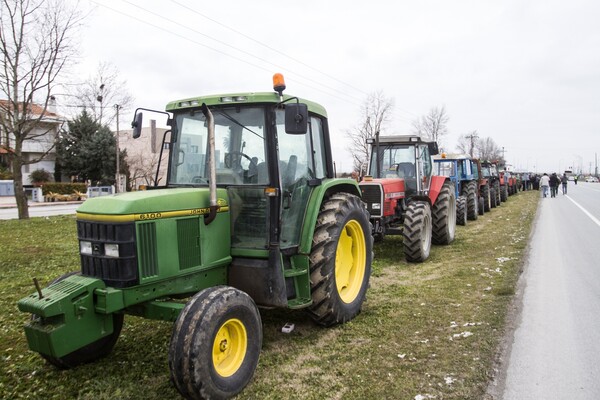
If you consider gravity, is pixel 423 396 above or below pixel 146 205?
below

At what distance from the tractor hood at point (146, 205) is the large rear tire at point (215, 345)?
0.72 m

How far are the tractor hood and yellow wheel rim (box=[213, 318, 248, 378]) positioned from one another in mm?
975

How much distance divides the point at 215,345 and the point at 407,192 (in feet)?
22.7

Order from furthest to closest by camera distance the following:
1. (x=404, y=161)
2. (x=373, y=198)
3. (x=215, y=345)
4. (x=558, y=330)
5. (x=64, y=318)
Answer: (x=404, y=161), (x=373, y=198), (x=558, y=330), (x=215, y=345), (x=64, y=318)

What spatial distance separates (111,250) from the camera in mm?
3324

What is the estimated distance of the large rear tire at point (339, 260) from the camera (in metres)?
4.34

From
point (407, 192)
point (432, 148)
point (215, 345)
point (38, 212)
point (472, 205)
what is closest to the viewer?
point (215, 345)

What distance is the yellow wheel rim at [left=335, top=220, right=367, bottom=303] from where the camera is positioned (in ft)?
16.7

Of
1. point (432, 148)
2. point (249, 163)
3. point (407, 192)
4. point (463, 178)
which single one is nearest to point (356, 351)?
point (249, 163)

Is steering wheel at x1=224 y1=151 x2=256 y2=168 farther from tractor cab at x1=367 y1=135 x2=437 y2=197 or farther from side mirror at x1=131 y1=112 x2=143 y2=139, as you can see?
tractor cab at x1=367 y1=135 x2=437 y2=197

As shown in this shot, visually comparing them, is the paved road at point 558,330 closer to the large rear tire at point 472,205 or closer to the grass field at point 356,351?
the grass field at point 356,351

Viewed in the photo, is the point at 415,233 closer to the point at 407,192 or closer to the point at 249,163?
the point at 407,192

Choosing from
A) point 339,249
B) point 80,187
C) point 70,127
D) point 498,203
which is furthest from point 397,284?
point 70,127

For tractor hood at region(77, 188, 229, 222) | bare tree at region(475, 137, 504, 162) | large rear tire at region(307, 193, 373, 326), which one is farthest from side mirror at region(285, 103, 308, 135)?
bare tree at region(475, 137, 504, 162)
